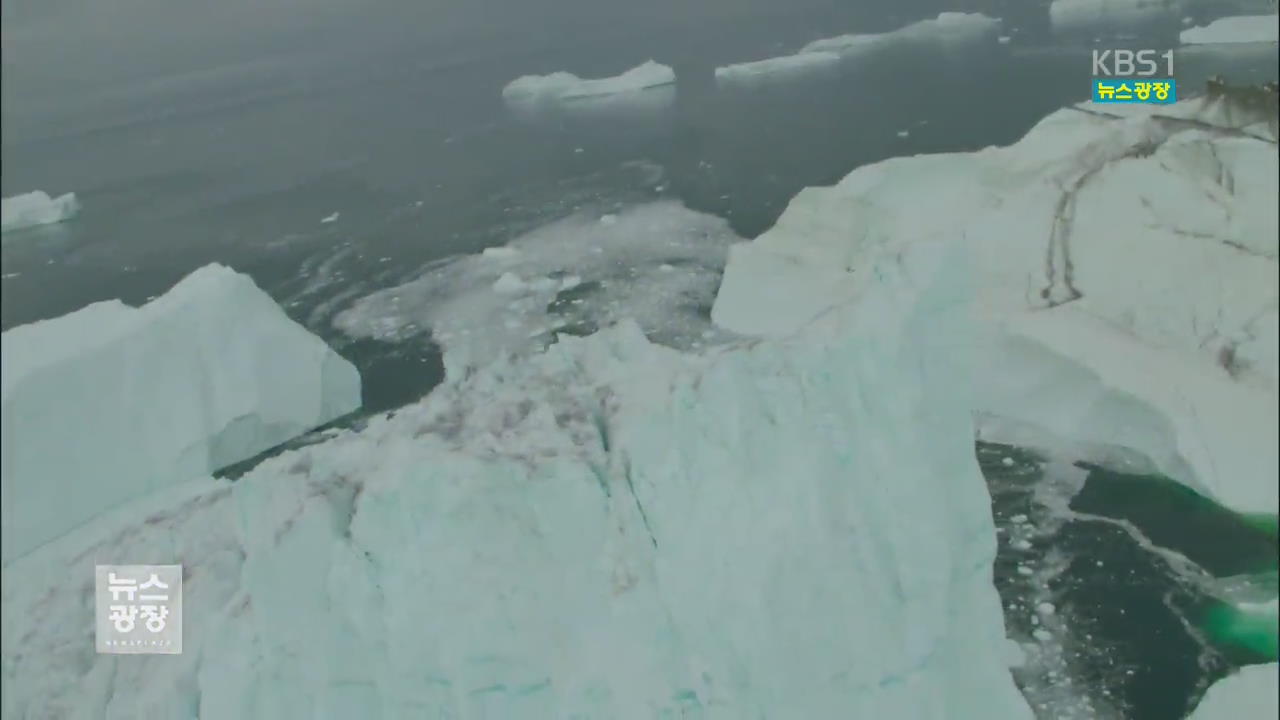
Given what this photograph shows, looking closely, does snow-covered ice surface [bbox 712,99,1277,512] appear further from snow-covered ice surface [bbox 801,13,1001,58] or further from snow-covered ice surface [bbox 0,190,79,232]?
snow-covered ice surface [bbox 801,13,1001,58]

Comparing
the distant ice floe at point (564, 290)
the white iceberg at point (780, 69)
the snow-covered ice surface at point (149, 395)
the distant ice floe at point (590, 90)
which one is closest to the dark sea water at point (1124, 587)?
the distant ice floe at point (564, 290)

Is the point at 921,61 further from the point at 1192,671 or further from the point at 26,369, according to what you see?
the point at 26,369

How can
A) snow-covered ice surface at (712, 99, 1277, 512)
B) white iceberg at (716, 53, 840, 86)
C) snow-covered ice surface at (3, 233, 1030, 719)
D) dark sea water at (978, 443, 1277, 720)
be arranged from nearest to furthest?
1. snow-covered ice surface at (3, 233, 1030, 719)
2. dark sea water at (978, 443, 1277, 720)
3. snow-covered ice surface at (712, 99, 1277, 512)
4. white iceberg at (716, 53, 840, 86)

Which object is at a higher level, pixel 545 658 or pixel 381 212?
pixel 381 212

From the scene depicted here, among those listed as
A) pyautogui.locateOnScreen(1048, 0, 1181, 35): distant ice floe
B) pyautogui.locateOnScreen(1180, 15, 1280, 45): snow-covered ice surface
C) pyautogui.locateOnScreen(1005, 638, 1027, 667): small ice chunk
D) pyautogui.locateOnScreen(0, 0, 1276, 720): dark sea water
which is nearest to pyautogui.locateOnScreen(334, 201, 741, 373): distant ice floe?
pyautogui.locateOnScreen(0, 0, 1276, 720): dark sea water

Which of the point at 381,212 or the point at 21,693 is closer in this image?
the point at 21,693

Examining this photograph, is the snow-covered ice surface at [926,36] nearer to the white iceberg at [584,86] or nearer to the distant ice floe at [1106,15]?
the distant ice floe at [1106,15]

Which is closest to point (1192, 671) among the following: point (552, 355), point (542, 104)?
point (552, 355)
